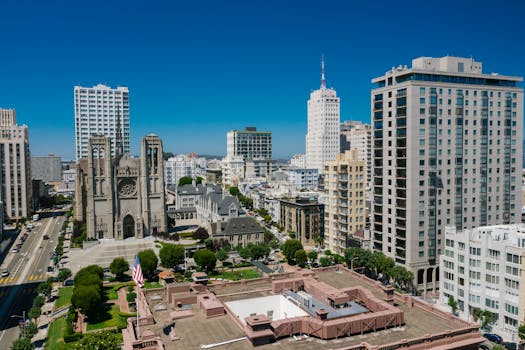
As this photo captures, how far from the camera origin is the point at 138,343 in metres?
39.8

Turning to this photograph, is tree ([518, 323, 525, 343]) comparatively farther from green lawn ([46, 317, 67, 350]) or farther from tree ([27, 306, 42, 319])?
tree ([27, 306, 42, 319])

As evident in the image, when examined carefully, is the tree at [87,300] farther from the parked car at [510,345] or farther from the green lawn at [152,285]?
the parked car at [510,345]

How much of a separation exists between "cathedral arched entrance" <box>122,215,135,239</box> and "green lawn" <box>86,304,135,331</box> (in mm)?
56956

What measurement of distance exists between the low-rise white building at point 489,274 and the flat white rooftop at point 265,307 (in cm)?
3795

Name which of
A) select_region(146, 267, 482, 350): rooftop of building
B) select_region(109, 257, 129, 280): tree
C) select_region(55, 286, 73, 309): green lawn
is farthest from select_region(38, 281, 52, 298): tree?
select_region(146, 267, 482, 350): rooftop of building

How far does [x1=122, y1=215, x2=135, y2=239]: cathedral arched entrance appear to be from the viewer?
449ft

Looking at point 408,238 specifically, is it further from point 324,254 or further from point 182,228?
point 182,228

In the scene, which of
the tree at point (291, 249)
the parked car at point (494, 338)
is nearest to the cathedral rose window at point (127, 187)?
the tree at point (291, 249)

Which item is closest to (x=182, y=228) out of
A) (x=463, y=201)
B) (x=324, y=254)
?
(x=324, y=254)

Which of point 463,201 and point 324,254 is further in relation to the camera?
point 324,254

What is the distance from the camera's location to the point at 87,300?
75125 mm

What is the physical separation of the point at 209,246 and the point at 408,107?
209ft

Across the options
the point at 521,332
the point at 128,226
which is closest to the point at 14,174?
the point at 128,226

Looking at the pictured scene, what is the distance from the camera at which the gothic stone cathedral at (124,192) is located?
13140cm
